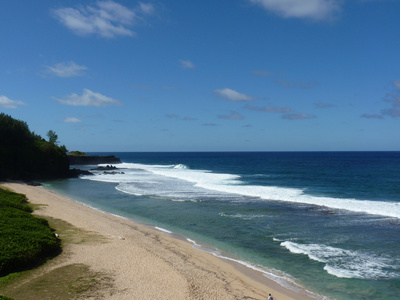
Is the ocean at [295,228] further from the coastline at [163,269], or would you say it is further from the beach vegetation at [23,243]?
the beach vegetation at [23,243]

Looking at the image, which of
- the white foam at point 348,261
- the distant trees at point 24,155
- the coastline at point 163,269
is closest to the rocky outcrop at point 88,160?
the distant trees at point 24,155

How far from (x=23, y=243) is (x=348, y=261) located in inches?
602

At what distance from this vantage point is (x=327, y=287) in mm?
12758

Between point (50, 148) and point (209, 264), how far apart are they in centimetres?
5255

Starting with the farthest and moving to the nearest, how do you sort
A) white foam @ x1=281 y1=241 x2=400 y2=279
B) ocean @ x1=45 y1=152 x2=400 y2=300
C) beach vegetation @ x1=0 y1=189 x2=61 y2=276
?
white foam @ x1=281 y1=241 x2=400 y2=279 → ocean @ x1=45 y1=152 x2=400 y2=300 → beach vegetation @ x1=0 y1=189 x2=61 y2=276

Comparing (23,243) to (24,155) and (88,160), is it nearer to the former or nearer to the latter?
(24,155)

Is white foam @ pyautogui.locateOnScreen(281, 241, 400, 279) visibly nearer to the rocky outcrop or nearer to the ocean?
the ocean

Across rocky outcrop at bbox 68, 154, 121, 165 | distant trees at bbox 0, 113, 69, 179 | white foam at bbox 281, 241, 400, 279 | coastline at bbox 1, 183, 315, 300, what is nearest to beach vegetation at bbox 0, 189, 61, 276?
coastline at bbox 1, 183, 315, 300

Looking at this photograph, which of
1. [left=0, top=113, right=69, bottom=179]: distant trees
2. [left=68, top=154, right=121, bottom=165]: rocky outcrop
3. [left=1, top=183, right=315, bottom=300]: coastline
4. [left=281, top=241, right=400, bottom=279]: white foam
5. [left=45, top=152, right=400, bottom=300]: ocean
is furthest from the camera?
[left=68, top=154, right=121, bottom=165]: rocky outcrop

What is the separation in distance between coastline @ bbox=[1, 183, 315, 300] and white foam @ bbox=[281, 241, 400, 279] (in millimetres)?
3353

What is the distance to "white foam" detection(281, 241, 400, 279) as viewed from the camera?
1400 centimetres

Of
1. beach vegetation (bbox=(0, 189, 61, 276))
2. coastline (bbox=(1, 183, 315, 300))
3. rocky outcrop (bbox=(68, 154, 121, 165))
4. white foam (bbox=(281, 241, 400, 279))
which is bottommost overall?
white foam (bbox=(281, 241, 400, 279))

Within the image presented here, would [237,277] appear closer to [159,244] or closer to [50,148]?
[159,244]

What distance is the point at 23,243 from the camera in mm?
14227
